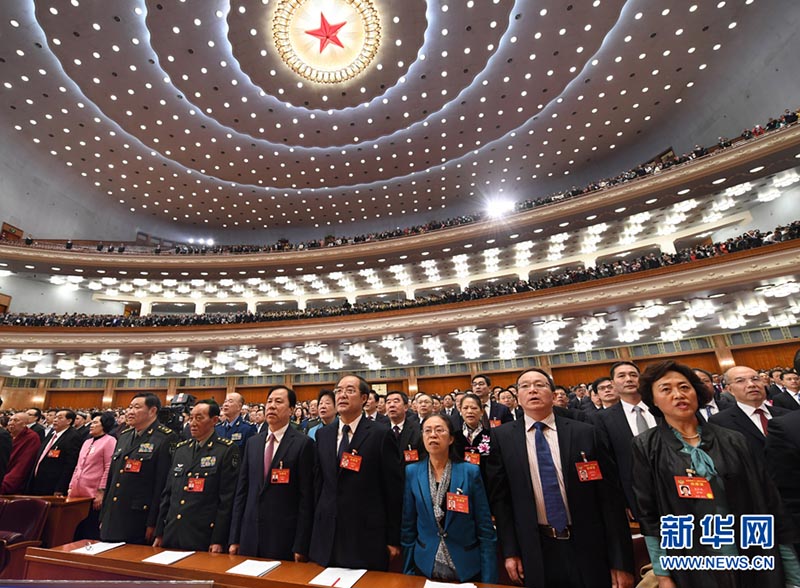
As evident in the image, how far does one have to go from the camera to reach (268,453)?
2602 mm

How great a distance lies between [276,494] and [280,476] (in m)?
0.12

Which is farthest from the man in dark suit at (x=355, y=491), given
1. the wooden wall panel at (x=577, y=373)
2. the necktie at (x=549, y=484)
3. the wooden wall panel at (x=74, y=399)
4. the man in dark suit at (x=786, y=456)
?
the wooden wall panel at (x=74, y=399)

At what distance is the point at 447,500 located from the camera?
6.53 feet

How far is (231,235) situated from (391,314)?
14.2m

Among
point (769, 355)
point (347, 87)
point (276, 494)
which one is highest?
point (347, 87)

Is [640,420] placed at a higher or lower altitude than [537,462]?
higher

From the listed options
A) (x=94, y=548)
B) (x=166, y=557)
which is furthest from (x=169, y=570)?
(x=94, y=548)

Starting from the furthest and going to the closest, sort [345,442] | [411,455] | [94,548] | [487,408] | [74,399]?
[74,399] < [487,408] < [411,455] < [345,442] < [94,548]

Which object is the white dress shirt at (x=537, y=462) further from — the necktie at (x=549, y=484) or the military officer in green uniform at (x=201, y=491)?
the military officer in green uniform at (x=201, y=491)

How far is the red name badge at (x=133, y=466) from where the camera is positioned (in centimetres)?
296

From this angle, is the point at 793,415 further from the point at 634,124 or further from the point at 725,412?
the point at 634,124

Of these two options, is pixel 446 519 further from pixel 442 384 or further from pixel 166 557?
pixel 442 384

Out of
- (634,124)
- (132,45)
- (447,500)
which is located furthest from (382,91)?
(447,500)

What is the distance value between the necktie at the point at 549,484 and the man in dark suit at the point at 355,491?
2.82 ft
